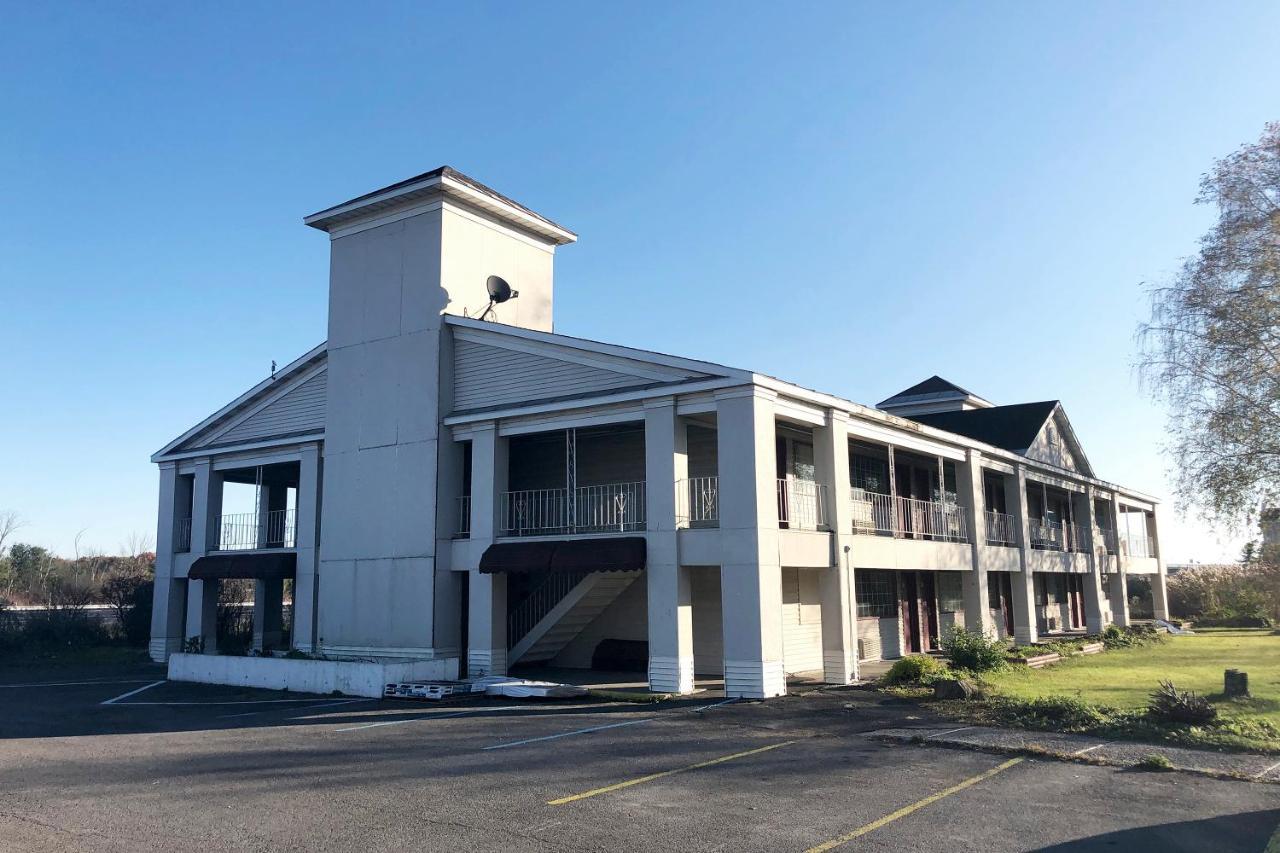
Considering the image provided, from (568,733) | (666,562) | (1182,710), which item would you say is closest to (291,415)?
(666,562)

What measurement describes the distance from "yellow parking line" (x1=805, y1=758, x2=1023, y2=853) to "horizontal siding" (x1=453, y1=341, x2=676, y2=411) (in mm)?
9586

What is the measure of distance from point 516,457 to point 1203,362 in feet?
53.1

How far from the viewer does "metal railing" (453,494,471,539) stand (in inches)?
825

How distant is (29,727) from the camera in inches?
573

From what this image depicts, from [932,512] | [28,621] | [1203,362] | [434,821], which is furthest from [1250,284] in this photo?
[28,621]

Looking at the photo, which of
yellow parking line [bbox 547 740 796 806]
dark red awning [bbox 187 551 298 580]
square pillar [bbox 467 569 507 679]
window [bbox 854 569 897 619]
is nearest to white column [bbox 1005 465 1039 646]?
window [bbox 854 569 897 619]

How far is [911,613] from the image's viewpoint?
25922mm

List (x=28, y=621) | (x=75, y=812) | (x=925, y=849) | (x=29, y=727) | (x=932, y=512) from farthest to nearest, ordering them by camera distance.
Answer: (x=28, y=621), (x=932, y=512), (x=29, y=727), (x=75, y=812), (x=925, y=849)

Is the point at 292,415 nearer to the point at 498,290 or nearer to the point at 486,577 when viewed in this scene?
the point at 498,290

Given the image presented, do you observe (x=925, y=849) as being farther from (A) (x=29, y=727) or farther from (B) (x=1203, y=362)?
(B) (x=1203, y=362)

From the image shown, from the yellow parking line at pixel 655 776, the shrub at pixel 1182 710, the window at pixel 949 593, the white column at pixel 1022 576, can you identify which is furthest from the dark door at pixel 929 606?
the yellow parking line at pixel 655 776

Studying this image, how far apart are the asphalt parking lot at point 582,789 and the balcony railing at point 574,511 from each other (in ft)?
17.8

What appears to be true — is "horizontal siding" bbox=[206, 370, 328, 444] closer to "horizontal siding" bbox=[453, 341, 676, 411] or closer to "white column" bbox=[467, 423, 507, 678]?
"horizontal siding" bbox=[453, 341, 676, 411]

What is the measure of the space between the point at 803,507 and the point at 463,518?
25.2ft
